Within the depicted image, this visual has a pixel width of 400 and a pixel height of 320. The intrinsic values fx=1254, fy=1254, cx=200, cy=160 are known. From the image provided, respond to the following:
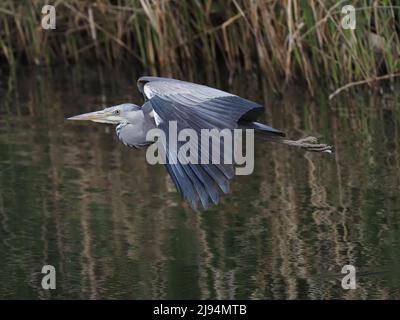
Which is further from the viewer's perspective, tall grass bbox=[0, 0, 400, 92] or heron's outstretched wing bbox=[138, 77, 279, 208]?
tall grass bbox=[0, 0, 400, 92]

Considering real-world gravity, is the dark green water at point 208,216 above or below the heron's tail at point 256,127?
below

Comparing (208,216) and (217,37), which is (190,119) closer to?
(208,216)

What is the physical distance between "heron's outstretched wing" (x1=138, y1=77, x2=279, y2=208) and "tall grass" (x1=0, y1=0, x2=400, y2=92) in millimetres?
3006

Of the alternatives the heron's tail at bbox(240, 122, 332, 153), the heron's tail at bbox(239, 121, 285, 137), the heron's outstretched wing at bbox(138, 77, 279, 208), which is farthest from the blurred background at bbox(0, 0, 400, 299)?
the heron's outstretched wing at bbox(138, 77, 279, 208)

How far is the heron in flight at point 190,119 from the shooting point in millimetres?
4949

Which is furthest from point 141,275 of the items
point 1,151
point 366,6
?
point 366,6

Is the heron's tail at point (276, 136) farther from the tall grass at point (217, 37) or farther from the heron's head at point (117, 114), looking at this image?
the tall grass at point (217, 37)

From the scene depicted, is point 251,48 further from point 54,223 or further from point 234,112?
point 234,112

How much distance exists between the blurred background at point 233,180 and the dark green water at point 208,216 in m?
0.01

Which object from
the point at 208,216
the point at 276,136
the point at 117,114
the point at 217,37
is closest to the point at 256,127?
the point at 276,136

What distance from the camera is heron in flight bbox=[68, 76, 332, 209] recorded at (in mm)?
4949

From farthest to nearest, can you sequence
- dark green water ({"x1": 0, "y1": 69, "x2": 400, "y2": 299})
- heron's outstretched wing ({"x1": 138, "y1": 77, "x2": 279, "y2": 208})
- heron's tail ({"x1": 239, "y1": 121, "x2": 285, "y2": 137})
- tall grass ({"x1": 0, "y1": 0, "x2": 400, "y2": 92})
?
tall grass ({"x1": 0, "y1": 0, "x2": 400, "y2": 92})
heron's tail ({"x1": 239, "y1": 121, "x2": 285, "y2": 137})
dark green water ({"x1": 0, "y1": 69, "x2": 400, "y2": 299})
heron's outstretched wing ({"x1": 138, "y1": 77, "x2": 279, "y2": 208})

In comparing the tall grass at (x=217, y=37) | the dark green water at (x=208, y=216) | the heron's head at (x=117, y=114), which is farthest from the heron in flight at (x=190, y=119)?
the tall grass at (x=217, y=37)

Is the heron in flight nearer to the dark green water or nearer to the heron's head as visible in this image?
the heron's head
